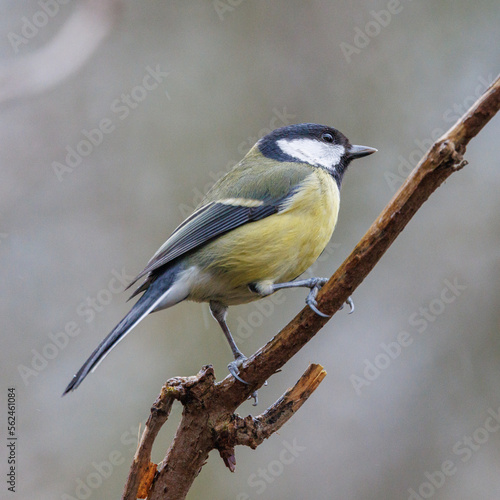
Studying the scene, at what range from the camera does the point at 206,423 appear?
2.59 m

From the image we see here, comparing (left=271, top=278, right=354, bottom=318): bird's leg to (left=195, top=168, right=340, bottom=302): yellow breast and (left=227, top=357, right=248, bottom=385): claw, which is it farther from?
(left=227, top=357, right=248, bottom=385): claw

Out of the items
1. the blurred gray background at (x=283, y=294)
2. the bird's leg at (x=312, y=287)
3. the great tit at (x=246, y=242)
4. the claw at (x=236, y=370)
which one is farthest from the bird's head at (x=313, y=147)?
the claw at (x=236, y=370)

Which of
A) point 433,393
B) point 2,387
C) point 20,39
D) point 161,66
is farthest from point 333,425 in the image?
point 20,39

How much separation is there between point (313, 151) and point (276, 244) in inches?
35.1

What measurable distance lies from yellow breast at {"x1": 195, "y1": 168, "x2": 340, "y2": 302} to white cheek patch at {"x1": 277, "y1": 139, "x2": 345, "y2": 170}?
1.38ft

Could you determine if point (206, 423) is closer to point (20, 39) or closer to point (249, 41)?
point (20, 39)

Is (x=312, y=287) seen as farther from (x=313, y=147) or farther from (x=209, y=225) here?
(x=313, y=147)

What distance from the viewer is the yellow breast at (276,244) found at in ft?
9.99

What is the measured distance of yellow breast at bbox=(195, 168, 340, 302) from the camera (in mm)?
Answer: 3045

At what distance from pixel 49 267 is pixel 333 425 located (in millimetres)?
2824

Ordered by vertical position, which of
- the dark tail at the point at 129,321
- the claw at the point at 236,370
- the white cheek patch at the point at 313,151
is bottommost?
the dark tail at the point at 129,321

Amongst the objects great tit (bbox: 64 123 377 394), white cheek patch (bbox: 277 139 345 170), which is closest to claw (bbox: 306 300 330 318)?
great tit (bbox: 64 123 377 394)

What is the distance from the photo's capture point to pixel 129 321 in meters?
2.76

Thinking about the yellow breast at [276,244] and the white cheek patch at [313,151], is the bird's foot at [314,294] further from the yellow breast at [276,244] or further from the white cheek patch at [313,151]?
the white cheek patch at [313,151]
